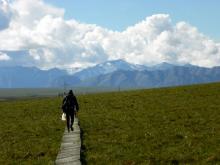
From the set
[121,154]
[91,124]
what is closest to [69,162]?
[121,154]

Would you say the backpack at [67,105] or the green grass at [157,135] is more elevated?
the backpack at [67,105]

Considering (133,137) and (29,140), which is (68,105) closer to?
(29,140)

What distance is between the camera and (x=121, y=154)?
24.7 meters

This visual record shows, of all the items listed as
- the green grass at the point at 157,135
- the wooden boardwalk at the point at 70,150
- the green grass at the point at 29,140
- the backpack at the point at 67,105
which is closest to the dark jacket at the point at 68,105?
the backpack at the point at 67,105

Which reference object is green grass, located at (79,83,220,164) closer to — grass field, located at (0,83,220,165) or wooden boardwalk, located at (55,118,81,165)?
grass field, located at (0,83,220,165)

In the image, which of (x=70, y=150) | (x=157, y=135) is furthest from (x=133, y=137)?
(x=70, y=150)

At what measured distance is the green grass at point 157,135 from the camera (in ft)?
77.0

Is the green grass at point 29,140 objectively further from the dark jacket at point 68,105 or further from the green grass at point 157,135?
the green grass at point 157,135

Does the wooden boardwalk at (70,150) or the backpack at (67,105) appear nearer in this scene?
the wooden boardwalk at (70,150)

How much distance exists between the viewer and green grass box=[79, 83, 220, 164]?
925 inches

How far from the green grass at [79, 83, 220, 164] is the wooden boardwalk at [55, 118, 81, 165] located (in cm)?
61

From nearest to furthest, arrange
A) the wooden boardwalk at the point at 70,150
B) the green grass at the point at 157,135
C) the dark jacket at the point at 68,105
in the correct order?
the wooden boardwalk at the point at 70,150 → the green grass at the point at 157,135 → the dark jacket at the point at 68,105

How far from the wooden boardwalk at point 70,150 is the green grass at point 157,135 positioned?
0.61m

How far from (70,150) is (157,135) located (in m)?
7.76
